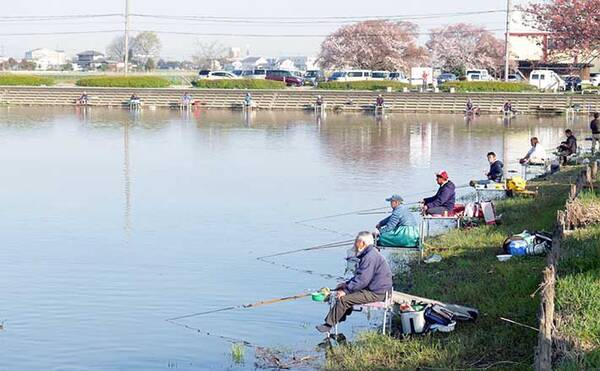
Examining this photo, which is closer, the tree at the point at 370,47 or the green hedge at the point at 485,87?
the green hedge at the point at 485,87

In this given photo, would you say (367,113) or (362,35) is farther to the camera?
(362,35)

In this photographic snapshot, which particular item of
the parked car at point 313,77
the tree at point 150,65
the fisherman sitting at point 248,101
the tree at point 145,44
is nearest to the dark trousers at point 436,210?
the fisherman sitting at point 248,101

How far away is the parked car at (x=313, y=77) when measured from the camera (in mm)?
78381

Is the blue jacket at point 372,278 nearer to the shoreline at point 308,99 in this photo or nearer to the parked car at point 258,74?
the shoreline at point 308,99

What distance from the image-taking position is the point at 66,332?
13.1 metres

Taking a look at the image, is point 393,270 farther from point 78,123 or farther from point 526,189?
point 78,123

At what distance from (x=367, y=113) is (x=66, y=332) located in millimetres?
48038

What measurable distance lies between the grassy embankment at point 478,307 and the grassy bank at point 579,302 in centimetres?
2

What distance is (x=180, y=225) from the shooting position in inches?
839

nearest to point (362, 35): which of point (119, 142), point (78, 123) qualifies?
point (78, 123)

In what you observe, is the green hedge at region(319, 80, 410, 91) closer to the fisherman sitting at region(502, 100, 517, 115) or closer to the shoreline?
the shoreline

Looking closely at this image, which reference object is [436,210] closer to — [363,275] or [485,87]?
[363,275]

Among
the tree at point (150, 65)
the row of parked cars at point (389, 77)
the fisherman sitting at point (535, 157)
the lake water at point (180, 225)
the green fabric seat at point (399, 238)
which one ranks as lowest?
the lake water at point (180, 225)

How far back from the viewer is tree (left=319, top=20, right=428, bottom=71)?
288 ft
